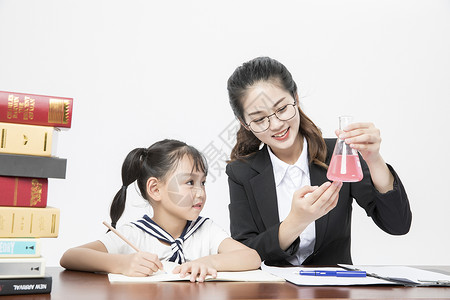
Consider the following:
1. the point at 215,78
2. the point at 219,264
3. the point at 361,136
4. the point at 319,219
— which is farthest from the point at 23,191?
the point at 215,78

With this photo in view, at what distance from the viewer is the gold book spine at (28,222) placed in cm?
105

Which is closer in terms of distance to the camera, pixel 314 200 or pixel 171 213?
pixel 314 200

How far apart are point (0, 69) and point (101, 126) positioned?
2.19 feet

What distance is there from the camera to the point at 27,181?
3.54 ft

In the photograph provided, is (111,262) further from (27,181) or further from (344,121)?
(344,121)

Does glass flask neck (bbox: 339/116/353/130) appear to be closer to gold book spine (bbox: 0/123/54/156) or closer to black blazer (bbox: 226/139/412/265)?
black blazer (bbox: 226/139/412/265)

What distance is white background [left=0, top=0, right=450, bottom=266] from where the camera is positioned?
3039mm

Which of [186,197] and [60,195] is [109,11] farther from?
[186,197]

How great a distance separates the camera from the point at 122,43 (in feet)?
10.3

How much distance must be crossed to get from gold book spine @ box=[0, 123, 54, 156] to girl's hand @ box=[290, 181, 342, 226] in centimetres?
75

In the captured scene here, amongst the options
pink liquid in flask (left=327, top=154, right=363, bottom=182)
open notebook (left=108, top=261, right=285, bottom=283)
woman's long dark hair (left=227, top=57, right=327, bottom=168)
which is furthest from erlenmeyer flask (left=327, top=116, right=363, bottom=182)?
woman's long dark hair (left=227, top=57, right=327, bottom=168)

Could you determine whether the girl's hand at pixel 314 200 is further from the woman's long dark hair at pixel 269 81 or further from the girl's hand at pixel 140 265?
the girl's hand at pixel 140 265

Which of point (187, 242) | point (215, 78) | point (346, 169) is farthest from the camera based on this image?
point (215, 78)

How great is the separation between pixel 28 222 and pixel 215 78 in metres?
2.24
